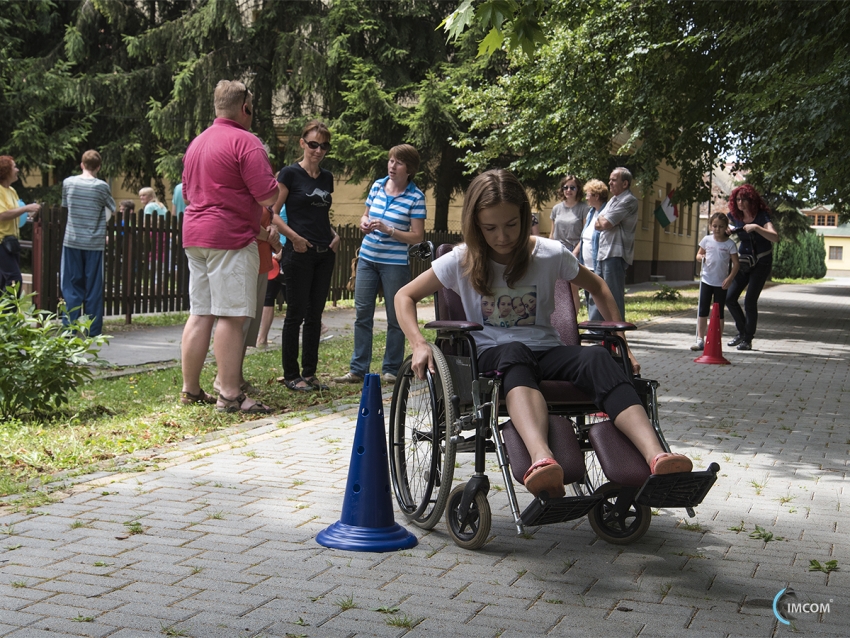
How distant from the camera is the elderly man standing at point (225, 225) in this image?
6.66 m

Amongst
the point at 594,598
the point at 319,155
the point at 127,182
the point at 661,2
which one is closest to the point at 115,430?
the point at 319,155

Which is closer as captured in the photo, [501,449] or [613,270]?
[501,449]

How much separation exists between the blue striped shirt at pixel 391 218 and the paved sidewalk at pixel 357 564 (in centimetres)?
251

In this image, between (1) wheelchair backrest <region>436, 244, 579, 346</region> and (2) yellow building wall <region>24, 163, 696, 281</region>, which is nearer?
(1) wheelchair backrest <region>436, 244, 579, 346</region>

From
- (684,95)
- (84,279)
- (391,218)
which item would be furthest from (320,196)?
(684,95)

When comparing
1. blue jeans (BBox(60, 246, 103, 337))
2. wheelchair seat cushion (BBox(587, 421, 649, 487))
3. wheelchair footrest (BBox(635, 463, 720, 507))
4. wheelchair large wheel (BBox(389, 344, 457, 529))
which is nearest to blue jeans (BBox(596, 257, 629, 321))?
blue jeans (BBox(60, 246, 103, 337))

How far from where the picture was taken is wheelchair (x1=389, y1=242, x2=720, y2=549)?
368 centimetres

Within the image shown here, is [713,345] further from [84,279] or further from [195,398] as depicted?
[84,279]

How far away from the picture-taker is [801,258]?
64.1m

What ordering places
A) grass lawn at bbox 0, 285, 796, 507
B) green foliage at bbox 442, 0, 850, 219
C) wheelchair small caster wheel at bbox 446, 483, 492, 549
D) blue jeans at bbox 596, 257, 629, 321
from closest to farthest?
wheelchair small caster wheel at bbox 446, 483, 492, 549
grass lawn at bbox 0, 285, 796, 507
blue jeans at bbox 596, 257, 629, 321
green foliage at bbox 442, 0, 850, 219

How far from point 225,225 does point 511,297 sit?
2.90 m

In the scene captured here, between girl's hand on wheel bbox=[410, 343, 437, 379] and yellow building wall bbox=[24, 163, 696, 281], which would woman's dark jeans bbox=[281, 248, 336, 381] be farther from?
yellow building wall bbox=[24, 163, 696, 281]

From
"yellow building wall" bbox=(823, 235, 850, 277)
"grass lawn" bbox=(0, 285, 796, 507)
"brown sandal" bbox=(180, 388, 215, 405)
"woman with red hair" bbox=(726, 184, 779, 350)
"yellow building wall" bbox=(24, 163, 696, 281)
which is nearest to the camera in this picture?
"grass lawn" bbox=(0, 285, 796, 507)

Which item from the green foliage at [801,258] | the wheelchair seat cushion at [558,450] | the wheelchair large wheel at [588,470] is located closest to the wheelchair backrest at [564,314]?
the wheelchair large wheel at [588,470]
